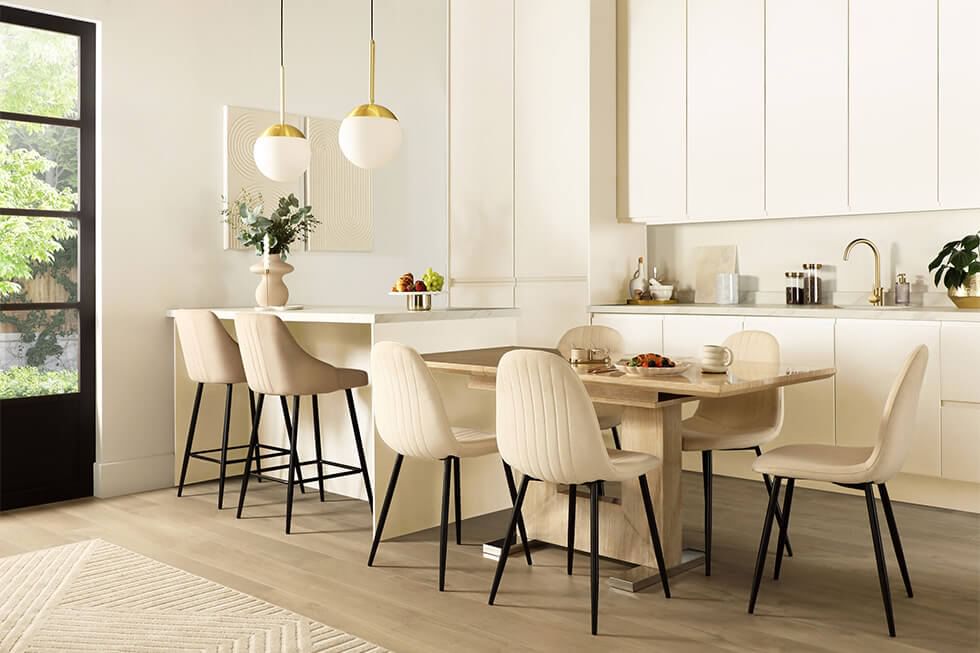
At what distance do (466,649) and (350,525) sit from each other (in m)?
1.57

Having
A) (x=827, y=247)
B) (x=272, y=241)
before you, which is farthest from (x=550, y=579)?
(x=827, y=247)

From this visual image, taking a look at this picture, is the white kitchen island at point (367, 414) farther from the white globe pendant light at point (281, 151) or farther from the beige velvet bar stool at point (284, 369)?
the white globe pendant light at point (281, 151)

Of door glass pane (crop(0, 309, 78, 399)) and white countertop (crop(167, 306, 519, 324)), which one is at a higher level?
white countertop (crop(167, 306, 519, 324))

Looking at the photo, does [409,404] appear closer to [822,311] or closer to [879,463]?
[879,463]

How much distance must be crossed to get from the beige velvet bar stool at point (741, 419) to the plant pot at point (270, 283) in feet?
7.38

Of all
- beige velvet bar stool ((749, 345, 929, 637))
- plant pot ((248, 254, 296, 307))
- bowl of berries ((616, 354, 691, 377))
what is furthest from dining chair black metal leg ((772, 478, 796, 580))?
plant pot ((248, 254, 296, 307))

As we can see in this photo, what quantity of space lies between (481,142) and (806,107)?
2026 millimetres

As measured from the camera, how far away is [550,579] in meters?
3.32

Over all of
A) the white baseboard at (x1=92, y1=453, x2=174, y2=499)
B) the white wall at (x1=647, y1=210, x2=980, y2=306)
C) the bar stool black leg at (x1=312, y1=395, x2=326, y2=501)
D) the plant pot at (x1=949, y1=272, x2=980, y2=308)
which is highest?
the white wall at (x1=647, y1=210, x2=980, y2=306)

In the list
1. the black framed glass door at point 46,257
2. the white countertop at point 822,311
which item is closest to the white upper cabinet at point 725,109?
the white countertop at point 822,311

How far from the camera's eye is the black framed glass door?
4.51 meters

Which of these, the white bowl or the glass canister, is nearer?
Result: the glass canister

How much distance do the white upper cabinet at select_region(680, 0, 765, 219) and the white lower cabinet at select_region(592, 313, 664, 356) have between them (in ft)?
2.14

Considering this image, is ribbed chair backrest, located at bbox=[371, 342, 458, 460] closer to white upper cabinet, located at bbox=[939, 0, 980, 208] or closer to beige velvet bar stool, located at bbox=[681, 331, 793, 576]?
beige velvet bar stool, located at bbox=[681, 331, 793, 576]
